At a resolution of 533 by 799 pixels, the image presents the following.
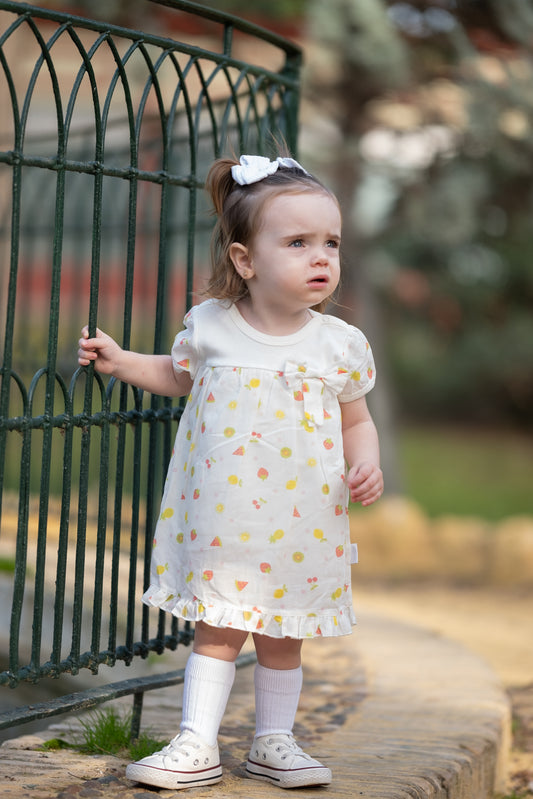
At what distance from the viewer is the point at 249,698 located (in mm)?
3307

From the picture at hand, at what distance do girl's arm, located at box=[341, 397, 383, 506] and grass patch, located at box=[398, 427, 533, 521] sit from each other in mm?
7171

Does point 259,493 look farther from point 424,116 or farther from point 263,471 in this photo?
point 424,116

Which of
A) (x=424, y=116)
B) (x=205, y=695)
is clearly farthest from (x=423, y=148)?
(x=205, y=695)

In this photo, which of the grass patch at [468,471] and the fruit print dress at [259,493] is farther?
the grass patch at [468,471]

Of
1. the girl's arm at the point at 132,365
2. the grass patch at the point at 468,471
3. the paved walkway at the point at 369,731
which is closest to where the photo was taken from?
the paved walkway at the point at 369,731

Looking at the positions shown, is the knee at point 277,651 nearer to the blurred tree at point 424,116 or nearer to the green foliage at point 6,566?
the green foliage at point 6,566

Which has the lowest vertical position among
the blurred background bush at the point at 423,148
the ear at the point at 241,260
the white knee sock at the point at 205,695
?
the white knee sock at the point at 205,695

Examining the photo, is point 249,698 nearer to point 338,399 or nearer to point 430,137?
point 338,399

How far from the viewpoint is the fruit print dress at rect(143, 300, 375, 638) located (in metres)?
2.30

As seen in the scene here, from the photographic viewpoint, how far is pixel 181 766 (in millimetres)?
2291

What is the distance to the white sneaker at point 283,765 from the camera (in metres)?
2.37

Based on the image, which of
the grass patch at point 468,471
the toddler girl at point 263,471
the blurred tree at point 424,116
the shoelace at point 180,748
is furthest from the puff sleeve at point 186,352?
the grass patch at point 468,471

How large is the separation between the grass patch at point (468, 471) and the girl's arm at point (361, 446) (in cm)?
717

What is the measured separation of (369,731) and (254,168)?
1.60 m
